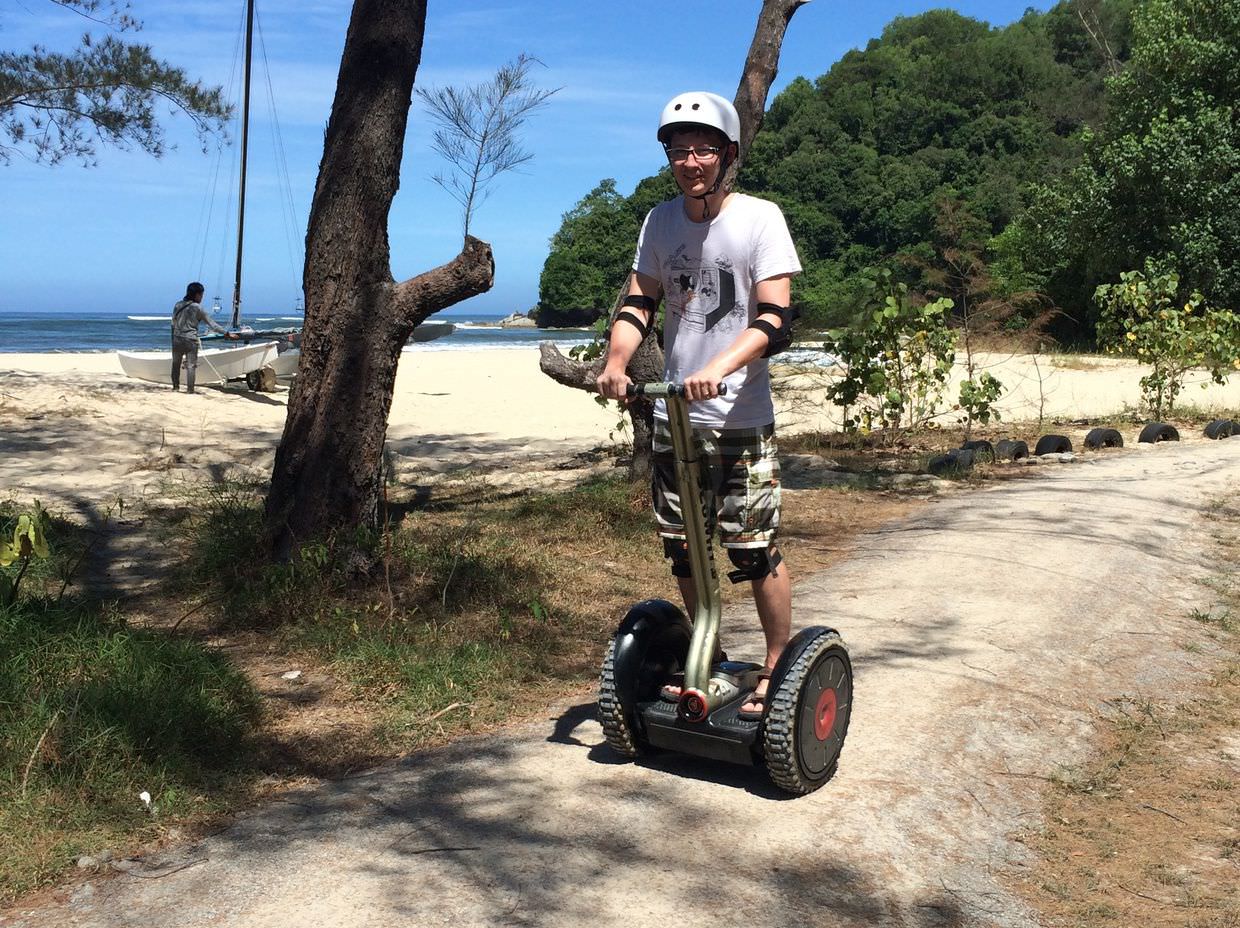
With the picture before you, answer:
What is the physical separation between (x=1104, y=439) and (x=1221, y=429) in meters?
1.80

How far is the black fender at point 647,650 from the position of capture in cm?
359

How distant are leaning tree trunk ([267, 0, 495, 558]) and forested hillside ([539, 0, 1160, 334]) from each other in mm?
25803

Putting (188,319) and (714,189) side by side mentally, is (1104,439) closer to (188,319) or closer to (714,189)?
(714,189)

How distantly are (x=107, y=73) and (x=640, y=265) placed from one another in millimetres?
12849

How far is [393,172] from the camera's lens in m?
5.99

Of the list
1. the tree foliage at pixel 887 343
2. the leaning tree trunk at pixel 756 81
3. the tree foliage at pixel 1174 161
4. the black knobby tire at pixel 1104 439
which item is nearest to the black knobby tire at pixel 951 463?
the tree foliage at pixel 887 343

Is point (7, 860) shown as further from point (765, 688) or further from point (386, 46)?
point (386, 46)

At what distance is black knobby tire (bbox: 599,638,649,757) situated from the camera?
3.57m

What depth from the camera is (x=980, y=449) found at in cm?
1077

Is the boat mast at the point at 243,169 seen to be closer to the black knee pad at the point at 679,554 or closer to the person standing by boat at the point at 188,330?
the person standing by boat at the point at 188,330

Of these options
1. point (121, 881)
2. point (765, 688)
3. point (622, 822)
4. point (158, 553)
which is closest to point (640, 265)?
point (765, 688)

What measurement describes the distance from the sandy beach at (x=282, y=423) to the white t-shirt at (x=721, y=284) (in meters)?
5.68

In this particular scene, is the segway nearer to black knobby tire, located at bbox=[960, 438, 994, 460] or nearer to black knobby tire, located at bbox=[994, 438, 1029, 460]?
black knobby tire, located at bbox=[960, 438, 994, 460]

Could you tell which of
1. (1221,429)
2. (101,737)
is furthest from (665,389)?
(1221,429)
